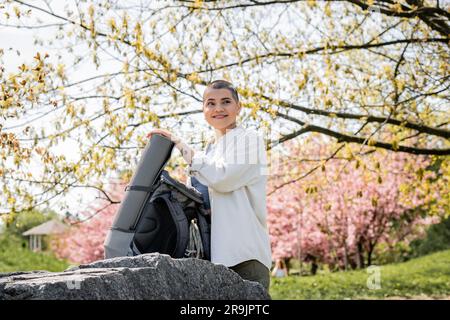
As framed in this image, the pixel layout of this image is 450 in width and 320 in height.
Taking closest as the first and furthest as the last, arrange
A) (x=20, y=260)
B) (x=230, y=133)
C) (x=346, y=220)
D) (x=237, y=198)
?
1. (x=237, y=198)
2. (x=230, y=133)
3. (x=20, y=260)
4. (x=346, y=220)

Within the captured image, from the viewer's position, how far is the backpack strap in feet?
9.75

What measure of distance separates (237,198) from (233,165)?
18cm

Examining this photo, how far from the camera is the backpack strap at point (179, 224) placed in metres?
2.97

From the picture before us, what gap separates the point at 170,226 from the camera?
3.04 m

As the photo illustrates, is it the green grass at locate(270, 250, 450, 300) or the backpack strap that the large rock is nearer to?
the backpack strap

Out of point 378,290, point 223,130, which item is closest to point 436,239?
point 378,290

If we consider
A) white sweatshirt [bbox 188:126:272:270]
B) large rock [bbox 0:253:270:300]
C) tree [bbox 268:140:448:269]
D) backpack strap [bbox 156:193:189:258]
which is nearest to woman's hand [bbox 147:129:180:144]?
white sweatshirt [bbox 188:126:272:270]

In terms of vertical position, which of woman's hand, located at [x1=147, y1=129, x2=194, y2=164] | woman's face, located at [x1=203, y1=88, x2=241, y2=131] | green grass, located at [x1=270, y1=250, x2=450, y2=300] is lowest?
green grass, located at [x1=270, y1=250, x2=450, y2=300]

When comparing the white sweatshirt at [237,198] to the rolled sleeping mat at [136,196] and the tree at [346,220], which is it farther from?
the tree at [346,220]

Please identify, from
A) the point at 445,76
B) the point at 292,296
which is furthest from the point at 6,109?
the point at 292,296

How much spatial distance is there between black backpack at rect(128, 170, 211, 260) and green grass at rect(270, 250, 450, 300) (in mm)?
9376

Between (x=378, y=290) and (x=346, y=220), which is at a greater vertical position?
(x=346, y=220)

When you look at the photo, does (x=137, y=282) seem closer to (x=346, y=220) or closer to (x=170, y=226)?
(x=170, y=226)

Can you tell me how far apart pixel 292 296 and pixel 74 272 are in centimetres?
1065
